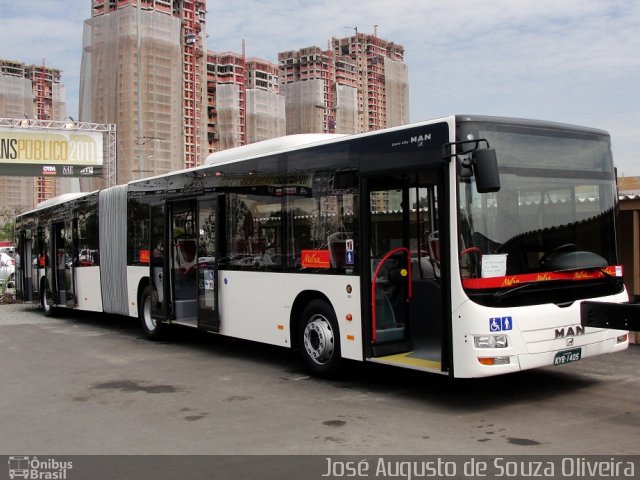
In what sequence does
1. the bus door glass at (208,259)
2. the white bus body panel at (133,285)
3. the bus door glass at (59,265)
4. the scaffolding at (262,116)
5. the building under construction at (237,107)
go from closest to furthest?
the bus door glass at (208,259) < the white bus body panel at (133,285) < the bus door glass at (59,265) < the building under construction at (237,107) < the scaffolding at (262,116)

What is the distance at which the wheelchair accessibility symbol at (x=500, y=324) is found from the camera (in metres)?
6.86

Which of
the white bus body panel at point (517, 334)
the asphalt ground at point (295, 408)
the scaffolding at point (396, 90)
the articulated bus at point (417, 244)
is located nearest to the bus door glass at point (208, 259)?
the articulated bus at point (417, 244)

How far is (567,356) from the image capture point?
24.2 feet

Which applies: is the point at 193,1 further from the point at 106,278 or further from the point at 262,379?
the point at 262,379

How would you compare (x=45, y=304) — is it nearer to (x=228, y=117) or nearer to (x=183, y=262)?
(x=183, y=262)

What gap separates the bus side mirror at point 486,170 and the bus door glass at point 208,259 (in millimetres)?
5036

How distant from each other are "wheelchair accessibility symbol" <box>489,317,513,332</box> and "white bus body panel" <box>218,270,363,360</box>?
177cm

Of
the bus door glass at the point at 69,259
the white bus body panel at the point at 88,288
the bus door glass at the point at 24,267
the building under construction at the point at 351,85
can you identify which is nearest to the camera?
the white bus body panel at the point at 88,288

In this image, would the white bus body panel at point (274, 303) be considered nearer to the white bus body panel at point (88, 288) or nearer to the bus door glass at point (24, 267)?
the white bus body panel at point (88, 288)

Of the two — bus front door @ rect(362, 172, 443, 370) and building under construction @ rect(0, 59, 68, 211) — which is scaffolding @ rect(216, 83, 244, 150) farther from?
bus front door @ rect(362, 172, 443, 370)

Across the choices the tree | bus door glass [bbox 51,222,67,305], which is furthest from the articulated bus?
the tree

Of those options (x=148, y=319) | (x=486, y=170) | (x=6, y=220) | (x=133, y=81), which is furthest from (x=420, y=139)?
(x=6, y=220)

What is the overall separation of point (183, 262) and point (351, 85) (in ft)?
177

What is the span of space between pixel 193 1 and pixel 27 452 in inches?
1831
